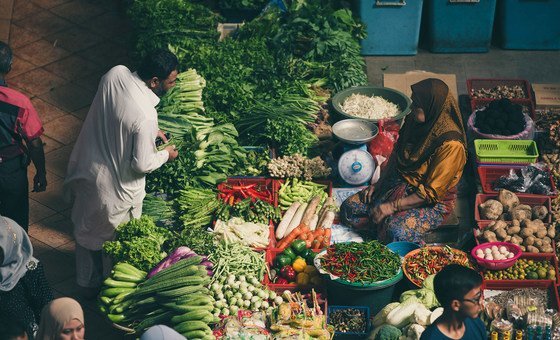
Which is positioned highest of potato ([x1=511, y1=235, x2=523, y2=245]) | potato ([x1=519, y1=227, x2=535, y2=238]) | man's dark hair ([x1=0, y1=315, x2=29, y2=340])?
man's dark hair ([x1=0, y1=315, x2=29, y2=340])

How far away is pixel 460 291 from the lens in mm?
5594

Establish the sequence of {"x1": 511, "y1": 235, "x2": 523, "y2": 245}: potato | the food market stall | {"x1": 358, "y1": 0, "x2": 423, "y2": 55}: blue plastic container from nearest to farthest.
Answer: the food market stall < {"x1": 511, "y1": 235, "x2": 523, "y2": 245}: potato < {"x1": 358, "y1": 0, "x2": 423, "y2": 55}: blue plastic container

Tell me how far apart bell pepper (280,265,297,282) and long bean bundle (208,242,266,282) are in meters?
0.17

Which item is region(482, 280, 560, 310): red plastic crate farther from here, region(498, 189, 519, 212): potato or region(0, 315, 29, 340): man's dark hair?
region(0, 315, 29, 340): man's dark hair

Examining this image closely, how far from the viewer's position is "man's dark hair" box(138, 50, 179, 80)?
750 cm

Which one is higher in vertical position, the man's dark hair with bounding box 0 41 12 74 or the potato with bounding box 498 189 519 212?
the man's dark hair with bounding box 0 41 12 74

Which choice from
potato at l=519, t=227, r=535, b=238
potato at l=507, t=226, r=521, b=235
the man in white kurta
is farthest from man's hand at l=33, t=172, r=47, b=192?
potato at l=519, t=227, r=535, b=238

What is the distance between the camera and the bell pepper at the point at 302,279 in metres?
7.85

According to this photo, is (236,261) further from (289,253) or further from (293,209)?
(293,209)

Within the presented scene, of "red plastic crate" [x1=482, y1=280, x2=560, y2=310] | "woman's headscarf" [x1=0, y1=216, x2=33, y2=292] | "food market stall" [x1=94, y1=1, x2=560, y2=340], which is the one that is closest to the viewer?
"woman's headscarf" [x1=0, y1=216, x2=33, y2=292]

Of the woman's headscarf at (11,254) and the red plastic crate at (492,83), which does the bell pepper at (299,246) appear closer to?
the woman's headscarf at (11,254)

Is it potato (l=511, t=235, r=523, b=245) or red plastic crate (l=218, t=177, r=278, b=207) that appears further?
red plastic crate (l=218, t=177, r=278, b=207)

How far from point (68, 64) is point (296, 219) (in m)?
4.27

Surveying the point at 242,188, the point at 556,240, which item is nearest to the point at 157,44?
the point at 242,188
